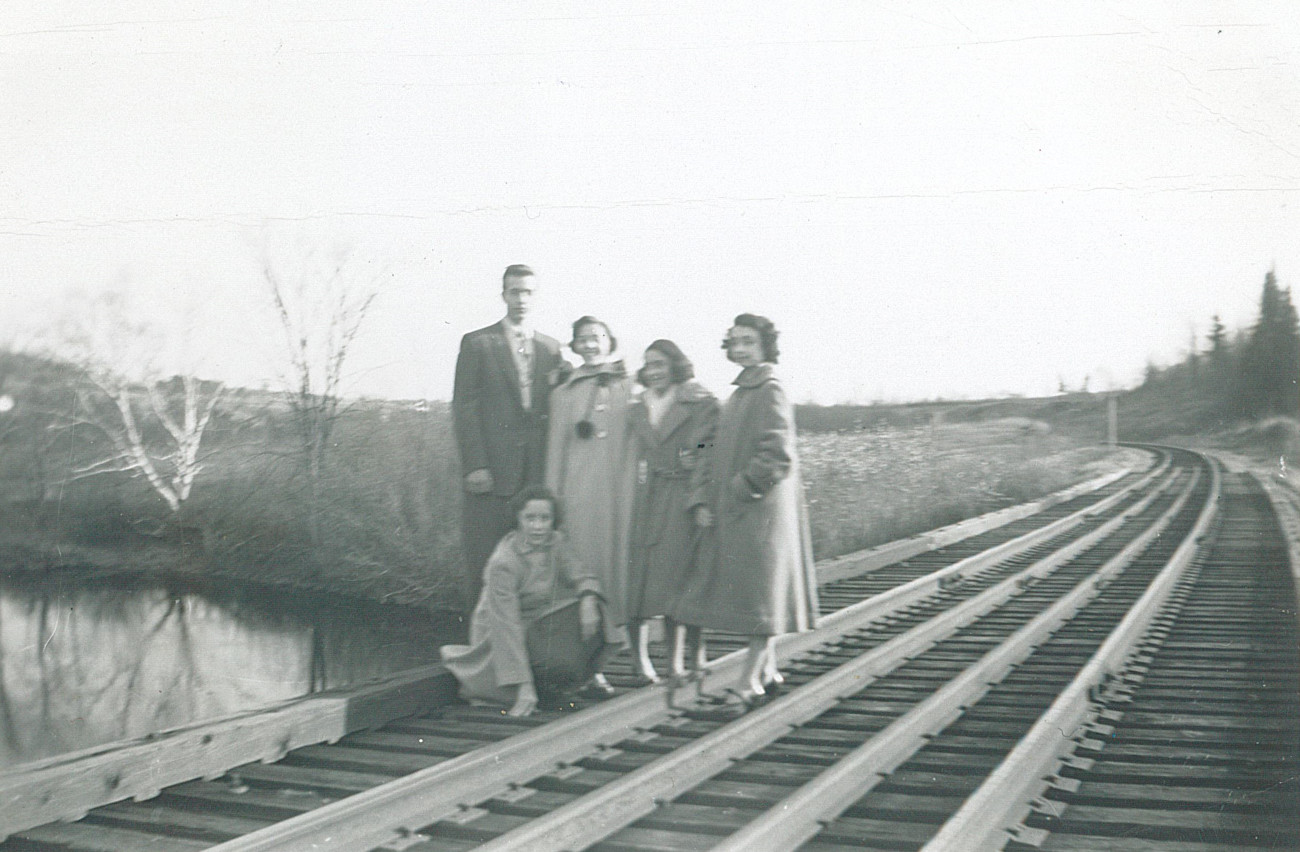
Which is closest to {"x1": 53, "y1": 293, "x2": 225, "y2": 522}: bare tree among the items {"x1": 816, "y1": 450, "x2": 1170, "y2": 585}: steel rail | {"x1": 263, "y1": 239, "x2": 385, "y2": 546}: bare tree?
{"x1": 263, "y1": 239, "x2": 385, "y2": 546}: bare tree

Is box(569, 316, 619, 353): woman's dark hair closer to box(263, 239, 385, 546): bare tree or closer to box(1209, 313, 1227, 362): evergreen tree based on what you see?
box(263, 239, 385, 546): bare tree

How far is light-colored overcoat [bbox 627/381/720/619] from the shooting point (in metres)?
5.20

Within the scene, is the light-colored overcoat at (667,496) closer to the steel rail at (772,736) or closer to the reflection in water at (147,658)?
the steel rail at (772,736)

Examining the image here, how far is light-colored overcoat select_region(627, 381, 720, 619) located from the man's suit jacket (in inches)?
18.9

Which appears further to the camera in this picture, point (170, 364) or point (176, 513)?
point (176, 513)

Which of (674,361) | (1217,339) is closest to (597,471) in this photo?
(674,361)

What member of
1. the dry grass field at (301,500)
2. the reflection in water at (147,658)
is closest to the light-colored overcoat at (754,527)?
the reflection in water at (147,658)

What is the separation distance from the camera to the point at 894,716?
5.11 m

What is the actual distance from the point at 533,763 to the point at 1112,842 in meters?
1.90

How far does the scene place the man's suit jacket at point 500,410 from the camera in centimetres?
536

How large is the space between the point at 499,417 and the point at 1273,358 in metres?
3.55

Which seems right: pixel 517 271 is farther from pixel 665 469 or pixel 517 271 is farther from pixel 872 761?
pixel 872 761

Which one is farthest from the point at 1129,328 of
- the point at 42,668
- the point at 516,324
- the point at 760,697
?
the point at 42,668

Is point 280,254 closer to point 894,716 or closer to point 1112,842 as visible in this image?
point 894,716
